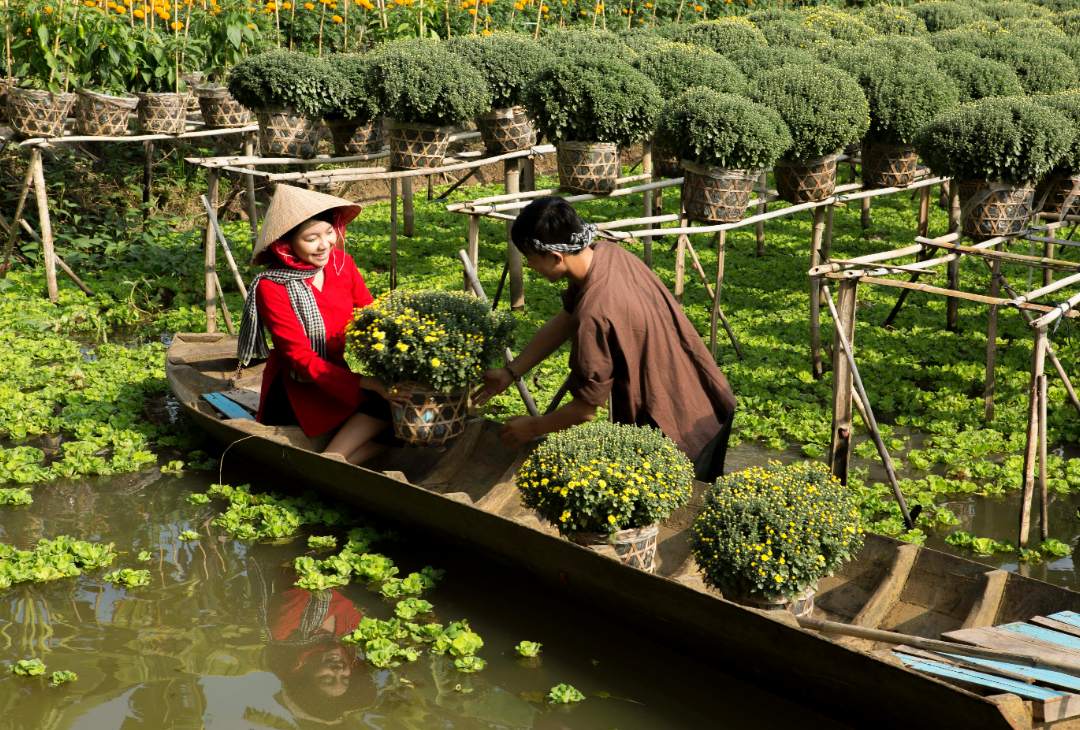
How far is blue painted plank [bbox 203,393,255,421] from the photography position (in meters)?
7.27

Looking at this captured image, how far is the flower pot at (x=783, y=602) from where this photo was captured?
480 centimetres

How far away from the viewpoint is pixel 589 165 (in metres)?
8.06

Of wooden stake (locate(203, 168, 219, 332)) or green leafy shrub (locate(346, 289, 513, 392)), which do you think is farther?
wooden stake (locate(203, 168, 219, 332))

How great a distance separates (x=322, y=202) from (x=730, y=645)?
3109 mm

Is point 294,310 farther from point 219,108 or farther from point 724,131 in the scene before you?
point 219,108

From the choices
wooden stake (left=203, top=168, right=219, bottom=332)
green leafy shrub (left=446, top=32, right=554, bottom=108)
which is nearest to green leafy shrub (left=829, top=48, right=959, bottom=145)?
green leafy shrub (left=446, top=32, right=554, bottom=108)

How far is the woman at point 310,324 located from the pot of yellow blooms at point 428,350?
0.24m

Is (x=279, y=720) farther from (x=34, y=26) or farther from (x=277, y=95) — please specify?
(x=34, y=26)

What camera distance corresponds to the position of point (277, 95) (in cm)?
873

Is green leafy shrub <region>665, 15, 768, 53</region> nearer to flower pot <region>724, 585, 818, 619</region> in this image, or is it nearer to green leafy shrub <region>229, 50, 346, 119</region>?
green leafy shrub <region>229, 50, 346, 119</region>

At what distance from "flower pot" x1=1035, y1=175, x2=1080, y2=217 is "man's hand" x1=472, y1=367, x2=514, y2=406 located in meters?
3.99

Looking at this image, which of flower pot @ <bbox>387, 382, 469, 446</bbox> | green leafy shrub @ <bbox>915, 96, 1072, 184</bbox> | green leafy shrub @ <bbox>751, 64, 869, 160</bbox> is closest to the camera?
flower pot @ <bbox>387, 382, 469, 446</bbox>

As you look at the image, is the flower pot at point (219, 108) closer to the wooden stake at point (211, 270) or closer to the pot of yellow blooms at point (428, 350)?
the wooden stake at point (211, 270)

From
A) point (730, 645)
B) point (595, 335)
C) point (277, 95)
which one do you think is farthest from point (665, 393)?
point (277, 95)
